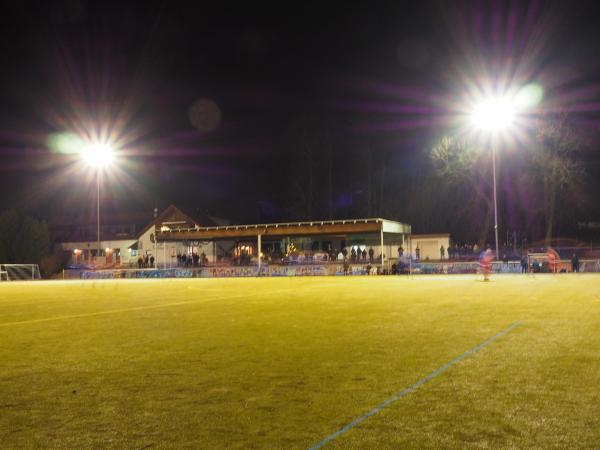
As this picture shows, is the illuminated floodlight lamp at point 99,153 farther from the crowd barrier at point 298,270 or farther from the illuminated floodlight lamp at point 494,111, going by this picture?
the illuminated floodlight lamp at point 494,111

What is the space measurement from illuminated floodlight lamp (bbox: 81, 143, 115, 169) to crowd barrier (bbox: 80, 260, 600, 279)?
8.75 meters

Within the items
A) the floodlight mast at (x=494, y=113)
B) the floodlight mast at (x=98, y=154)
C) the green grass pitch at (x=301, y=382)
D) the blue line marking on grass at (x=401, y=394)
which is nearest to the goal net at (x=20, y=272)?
the floodlight mast at (x=98, y=154)

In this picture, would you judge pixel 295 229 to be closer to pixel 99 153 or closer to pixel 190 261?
pixel 190 261

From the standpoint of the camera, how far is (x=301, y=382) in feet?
21.1

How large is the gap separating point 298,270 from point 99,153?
55.3 ft

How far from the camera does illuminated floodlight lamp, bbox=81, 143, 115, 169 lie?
42.2 meters

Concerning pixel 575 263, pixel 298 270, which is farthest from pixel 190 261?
pixel 575 263

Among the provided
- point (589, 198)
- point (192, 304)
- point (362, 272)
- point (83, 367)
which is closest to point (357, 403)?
point (83, 367)

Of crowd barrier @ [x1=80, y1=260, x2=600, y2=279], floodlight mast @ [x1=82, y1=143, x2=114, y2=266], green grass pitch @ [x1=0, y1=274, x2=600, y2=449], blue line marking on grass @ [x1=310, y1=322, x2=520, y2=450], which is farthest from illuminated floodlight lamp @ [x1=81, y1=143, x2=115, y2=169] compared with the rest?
blue line marking on grass @ [x1=310, y1=322, x2=520, y2=450]

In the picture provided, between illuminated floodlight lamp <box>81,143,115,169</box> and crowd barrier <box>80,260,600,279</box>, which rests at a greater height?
illuminated floodlight lamp <box>81,143,115,169</box>

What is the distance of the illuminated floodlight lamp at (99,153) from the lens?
42.2m

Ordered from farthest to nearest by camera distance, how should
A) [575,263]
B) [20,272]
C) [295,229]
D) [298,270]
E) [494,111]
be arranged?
1. [20,272]
2. [295,229]
3. [298,270]
4. [575,263]
5. [494,111]

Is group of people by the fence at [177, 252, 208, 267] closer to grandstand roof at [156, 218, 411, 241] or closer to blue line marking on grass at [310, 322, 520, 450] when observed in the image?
grandstand roof at [156, 218, 411, 241]

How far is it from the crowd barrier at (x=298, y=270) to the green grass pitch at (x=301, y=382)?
24.8 m
